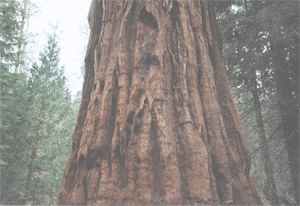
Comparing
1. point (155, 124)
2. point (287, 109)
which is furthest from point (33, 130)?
point (287, 109)

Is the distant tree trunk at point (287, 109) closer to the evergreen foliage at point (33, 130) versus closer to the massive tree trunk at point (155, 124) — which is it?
the massive tree trunk at point (155, 124)

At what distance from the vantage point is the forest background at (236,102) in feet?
17.3

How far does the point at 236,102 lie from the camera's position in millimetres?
10578

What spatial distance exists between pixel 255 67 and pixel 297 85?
3.86ft

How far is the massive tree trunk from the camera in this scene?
6.41 ft

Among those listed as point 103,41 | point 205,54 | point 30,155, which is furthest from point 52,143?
point 205,54

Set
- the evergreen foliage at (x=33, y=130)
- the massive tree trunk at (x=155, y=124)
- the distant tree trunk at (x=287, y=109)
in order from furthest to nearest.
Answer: the evergreen foliage at (x=33, y=130), the distant tree trunk at (x=287, y=109), the massive tree trunk at (x=155, y=124)

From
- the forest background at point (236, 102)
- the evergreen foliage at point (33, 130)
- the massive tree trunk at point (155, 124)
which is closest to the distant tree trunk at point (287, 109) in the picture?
the forest background at point (236, 102)

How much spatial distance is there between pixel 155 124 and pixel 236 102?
9708 mm

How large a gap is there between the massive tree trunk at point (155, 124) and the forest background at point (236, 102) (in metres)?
3.28

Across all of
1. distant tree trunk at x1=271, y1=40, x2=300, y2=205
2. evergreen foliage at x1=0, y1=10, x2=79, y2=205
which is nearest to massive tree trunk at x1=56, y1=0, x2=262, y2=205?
distant tree trunk at x1=271, y1=40, x2=300, y2=205

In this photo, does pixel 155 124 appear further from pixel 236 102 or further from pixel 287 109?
pixel 236 102

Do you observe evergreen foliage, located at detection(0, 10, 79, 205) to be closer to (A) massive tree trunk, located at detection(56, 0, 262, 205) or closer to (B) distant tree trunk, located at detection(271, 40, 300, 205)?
(A) massive tree trunk, located at detection(56, 0, 262, 205)

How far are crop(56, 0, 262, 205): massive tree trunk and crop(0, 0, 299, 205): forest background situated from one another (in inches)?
129
